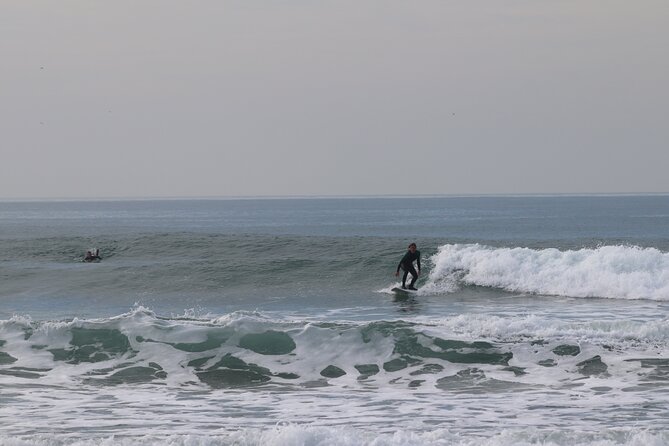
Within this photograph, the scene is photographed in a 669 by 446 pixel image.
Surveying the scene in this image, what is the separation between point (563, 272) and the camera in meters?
29.7

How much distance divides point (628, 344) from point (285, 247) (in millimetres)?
25635

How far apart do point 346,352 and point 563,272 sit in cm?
1272

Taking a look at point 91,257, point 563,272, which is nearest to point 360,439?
point 563,272

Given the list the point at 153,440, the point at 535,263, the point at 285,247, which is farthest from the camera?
the point at 285,247

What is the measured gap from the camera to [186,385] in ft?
56.7

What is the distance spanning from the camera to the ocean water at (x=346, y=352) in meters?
13.5

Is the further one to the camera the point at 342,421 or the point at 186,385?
the point at 186,385

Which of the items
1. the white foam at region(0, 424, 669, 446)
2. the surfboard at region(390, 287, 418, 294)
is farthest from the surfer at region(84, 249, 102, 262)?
the white foam at region(0, 424, 669, 446)

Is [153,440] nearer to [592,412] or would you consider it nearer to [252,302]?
[592,412]

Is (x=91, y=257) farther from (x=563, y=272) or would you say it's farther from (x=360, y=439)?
(x=360, y=439)

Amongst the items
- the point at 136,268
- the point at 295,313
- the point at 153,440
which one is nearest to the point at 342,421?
the point at 153,440

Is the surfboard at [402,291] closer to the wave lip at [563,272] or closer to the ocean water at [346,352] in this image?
the ocean water at [346,352]

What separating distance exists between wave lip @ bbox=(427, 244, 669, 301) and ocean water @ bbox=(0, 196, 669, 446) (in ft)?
0.23

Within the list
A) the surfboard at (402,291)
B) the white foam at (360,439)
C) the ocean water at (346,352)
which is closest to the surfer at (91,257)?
the ocean water at (346,352)
